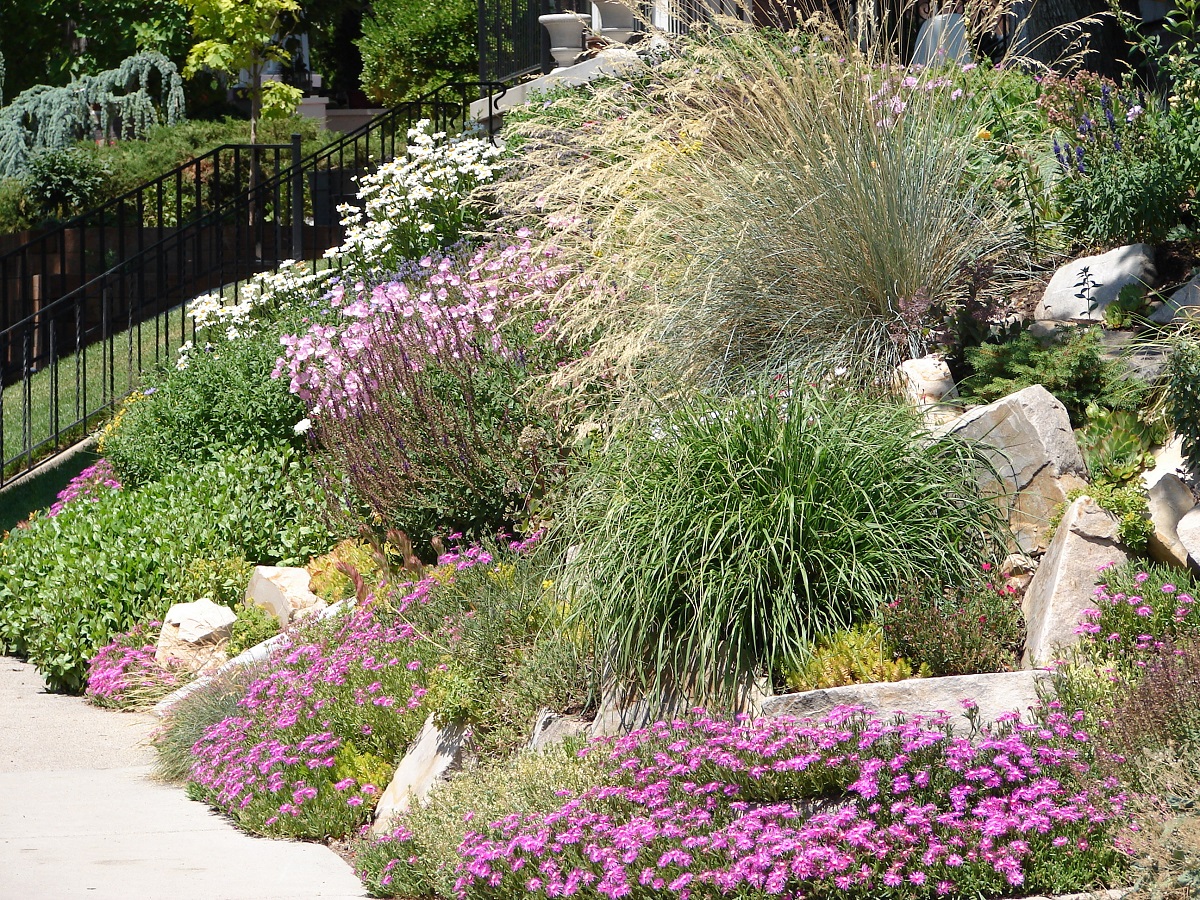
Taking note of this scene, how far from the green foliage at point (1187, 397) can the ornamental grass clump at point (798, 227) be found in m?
1.46

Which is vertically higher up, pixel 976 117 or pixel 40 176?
pixel 976 117

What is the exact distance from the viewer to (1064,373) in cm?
477

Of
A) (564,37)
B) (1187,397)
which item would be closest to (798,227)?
(1187,397)

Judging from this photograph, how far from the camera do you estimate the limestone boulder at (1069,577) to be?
396 cm

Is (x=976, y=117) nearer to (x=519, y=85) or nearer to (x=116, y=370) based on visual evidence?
(x=519, y=85)

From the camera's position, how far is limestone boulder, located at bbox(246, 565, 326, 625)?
6.57 m

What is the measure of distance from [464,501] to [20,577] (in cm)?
294

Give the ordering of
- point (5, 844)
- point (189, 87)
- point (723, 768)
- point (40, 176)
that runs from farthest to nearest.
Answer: point (189, 87) → point (40, 176) → point (5, 844) → point (723, 768)

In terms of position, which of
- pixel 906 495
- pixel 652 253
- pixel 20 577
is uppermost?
pixel 652 253

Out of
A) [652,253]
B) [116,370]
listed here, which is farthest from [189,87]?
[652,253]

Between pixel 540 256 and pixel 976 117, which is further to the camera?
pixel 540 256

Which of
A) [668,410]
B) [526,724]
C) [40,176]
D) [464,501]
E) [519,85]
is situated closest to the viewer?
[526,724]

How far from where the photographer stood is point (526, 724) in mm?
4445

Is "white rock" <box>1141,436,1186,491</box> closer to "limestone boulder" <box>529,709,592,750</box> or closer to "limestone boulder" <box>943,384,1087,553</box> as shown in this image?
"limestone boulder" <box>943,384,1087,553</box>
